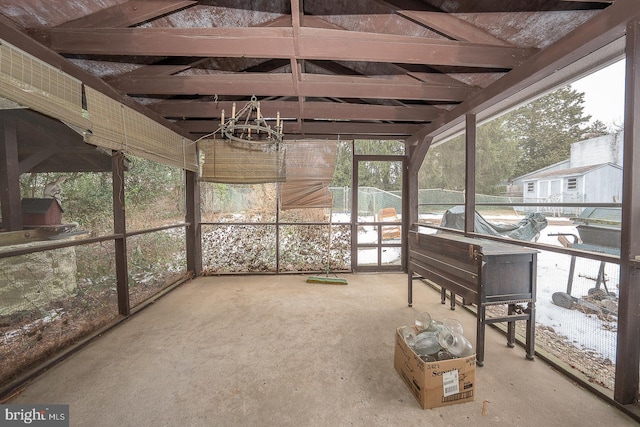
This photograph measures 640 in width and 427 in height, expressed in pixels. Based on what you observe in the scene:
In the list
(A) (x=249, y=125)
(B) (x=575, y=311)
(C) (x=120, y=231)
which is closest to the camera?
(A) (x=249, y=125)

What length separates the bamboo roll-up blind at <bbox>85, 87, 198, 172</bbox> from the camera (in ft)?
7.52

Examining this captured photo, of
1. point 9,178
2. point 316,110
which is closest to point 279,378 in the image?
point 9,178

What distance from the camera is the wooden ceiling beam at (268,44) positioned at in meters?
1.86

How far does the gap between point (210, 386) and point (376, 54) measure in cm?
296

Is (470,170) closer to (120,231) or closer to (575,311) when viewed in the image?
(575,311)

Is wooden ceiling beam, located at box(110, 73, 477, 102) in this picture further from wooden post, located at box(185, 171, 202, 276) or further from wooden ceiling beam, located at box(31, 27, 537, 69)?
wooden post, located at box(185, 171, 202, 276)

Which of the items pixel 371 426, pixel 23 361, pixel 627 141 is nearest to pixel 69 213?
pixel 23 361

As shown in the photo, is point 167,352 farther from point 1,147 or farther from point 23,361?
point 1,147

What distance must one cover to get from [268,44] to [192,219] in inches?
136

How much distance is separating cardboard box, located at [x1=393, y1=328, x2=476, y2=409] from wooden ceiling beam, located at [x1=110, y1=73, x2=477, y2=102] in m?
2.62

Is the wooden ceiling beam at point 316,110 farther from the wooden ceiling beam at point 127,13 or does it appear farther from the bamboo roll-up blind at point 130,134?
the wooden ceiling beam at point 127,13

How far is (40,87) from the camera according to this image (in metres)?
1.82

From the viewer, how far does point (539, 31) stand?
195cm

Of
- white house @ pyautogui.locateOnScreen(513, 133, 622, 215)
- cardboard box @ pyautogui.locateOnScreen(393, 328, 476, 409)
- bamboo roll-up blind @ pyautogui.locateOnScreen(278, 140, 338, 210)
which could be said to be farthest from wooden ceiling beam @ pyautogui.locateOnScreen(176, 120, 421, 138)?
cardboard box @ pyautogui.locateOnScreen(393, 328, 476, 409)
